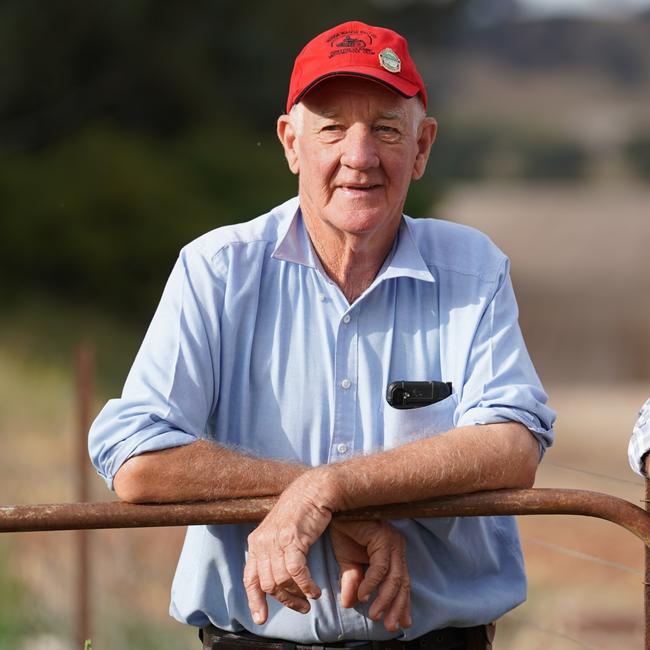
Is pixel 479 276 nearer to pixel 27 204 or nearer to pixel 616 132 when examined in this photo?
pixel 27 204

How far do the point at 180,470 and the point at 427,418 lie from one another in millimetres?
493

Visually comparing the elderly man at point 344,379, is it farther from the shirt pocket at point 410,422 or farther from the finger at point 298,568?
the finger at point 298,568

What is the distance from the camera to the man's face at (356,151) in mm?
2564

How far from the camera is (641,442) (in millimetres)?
2408

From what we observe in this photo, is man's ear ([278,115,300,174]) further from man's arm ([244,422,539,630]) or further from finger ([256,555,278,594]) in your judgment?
finger ([256,555,278,594])

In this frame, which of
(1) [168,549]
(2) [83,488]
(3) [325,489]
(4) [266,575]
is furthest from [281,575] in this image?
(1) [168,549]

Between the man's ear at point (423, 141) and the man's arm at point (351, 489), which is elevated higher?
the man's ear at point (423, 141)

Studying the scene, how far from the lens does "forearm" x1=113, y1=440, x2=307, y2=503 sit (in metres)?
2.36

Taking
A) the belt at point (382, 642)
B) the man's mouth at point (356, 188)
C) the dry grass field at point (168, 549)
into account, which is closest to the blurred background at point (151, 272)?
the dry grass field at point (168, 549)

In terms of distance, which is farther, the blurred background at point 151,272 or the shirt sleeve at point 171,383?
the blurred background at point 151,272

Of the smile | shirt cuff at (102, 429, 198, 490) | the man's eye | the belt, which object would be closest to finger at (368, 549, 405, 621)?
the belt

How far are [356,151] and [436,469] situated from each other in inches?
25.4

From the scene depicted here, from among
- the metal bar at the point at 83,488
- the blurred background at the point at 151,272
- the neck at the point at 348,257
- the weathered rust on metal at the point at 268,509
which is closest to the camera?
the weathered rust on metal at the point at 268,509

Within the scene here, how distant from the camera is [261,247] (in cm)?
263
